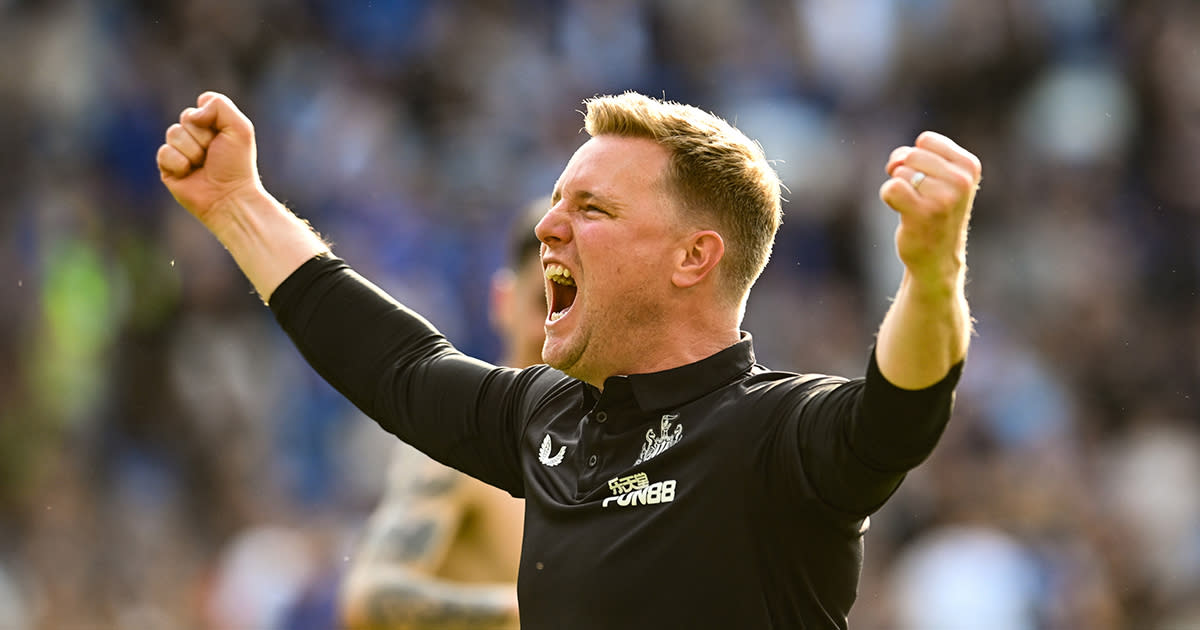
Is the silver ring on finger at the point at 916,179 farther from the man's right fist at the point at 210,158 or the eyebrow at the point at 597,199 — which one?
the man's right fist at the point at 210,158

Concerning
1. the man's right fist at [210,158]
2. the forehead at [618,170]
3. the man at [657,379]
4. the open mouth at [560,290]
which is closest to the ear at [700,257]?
the man at [657,379]

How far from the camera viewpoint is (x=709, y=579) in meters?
2.91

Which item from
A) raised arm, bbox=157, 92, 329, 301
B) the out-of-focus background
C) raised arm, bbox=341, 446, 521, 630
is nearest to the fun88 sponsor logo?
raised arm, bbox=157, 92, 329, 301

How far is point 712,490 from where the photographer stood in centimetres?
297

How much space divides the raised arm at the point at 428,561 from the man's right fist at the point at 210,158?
5.73ft

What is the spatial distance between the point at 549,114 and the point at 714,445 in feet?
30.2

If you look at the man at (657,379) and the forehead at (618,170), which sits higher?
the forehead at (618,170)

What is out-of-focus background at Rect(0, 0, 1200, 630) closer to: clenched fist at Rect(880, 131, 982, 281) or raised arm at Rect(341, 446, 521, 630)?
raised arm at Rect(341, 446, 521, 630)

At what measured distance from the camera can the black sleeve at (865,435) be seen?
8.43 ft

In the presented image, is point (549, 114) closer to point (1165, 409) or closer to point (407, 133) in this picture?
point (407, 133)

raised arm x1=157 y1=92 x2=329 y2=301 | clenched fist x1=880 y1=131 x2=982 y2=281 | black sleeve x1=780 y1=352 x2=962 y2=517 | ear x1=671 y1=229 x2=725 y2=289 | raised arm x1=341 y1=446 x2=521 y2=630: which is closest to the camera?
clenched fist x1=880 y1=131 x2=982 y2=281

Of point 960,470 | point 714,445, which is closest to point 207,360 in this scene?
point 960,470

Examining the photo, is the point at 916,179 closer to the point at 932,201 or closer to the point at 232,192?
the point at 932,201

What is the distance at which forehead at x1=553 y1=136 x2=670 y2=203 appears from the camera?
3379 millimetres
